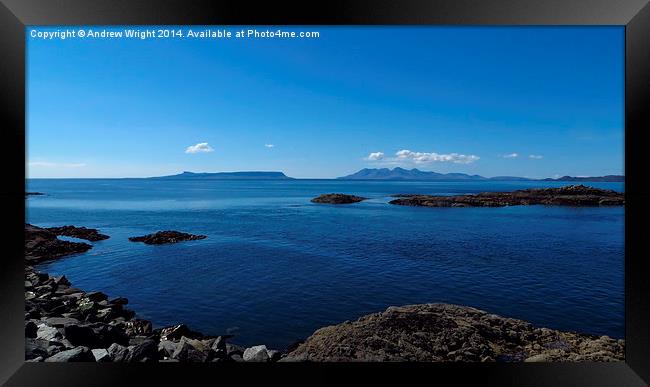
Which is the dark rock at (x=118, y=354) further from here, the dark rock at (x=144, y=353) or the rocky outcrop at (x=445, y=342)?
the rocky outcrop at (x=445, y=342)

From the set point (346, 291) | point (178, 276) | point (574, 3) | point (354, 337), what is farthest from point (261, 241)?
point (574, 3)

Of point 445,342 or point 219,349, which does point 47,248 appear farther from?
point 445,342

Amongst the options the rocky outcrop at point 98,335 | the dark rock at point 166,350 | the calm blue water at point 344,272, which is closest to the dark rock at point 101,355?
the rocky outcrop at point 98,335

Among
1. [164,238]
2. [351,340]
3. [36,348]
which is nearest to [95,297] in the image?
[36,348]

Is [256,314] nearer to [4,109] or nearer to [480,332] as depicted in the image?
[480,332]

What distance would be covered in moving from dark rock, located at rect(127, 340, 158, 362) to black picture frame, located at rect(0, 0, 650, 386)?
0.79 m

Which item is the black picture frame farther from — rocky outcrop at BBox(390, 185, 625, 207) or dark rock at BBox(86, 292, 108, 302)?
rocky outcrop at BBox(390, 185, 625, 207)

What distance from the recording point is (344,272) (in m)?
14.1

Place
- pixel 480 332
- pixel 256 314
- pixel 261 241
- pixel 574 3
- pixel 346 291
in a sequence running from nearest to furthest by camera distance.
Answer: pixel 574 3 < pixel 480 332 < pixel 256 314 < pixel 346 291 < pixel 261 241

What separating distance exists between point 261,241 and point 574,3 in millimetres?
19298

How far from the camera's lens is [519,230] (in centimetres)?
2552

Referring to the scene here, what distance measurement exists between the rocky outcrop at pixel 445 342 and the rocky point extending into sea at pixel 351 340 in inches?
Answer: 0.7

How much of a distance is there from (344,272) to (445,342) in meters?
7.30

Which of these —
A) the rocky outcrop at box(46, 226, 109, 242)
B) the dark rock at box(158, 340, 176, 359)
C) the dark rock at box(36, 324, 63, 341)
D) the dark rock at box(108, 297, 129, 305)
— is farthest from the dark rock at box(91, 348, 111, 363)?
the rocky outcrop at box(46, 226, 109, 242)
